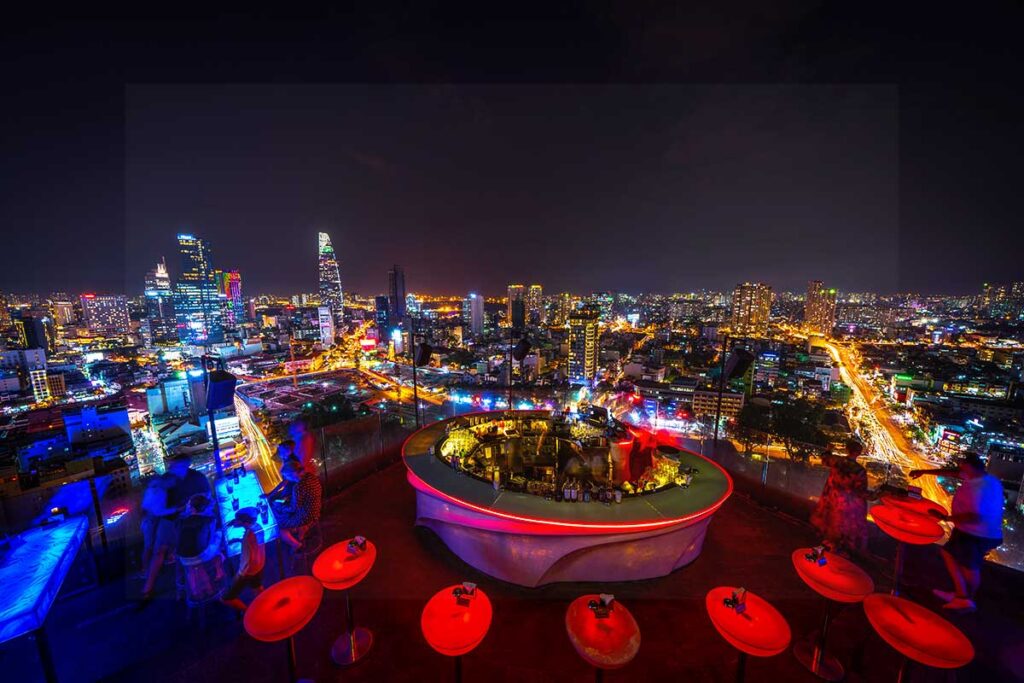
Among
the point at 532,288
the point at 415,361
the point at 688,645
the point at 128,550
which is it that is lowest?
the point at 688,645

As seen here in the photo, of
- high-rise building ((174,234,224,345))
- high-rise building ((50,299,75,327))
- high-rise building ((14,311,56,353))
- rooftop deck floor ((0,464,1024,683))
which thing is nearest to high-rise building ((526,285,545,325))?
high-rise building ((174,234,224,345))

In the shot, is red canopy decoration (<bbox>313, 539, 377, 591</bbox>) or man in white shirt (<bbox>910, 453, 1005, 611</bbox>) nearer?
red canopy decoration (<bbox>313, 539, 377, 591</bbox>)

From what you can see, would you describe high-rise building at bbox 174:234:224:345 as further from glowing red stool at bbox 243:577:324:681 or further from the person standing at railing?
glowing red stool at bbox 243:577:324:681

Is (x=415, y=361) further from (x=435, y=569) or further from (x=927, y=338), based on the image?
(x=927, y=338)

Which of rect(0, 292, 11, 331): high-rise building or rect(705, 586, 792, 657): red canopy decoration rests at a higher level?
rect(0, 292, 11, 331): high-rise building

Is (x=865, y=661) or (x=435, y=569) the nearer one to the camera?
(x=865, y=661)

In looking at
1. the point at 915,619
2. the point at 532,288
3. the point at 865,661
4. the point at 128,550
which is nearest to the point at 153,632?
the point at 128,550

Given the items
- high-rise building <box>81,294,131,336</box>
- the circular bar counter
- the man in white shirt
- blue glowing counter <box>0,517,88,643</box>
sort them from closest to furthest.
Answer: blue glowing counter <box>0,517,88,643</box> < the man in white shirt < the circular bar counter < high-rise building <box>81,294,131,336</box>
